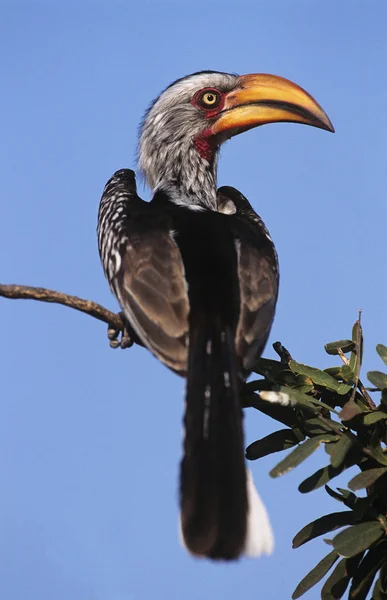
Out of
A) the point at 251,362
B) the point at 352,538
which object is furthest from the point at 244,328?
the point at 352,538

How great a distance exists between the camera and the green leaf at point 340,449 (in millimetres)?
3270

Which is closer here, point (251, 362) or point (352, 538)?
point (352, 538)

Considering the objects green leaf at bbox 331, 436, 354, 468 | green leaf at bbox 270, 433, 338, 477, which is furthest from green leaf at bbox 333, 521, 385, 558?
green leaf at bbox 270, 433, 338, 477

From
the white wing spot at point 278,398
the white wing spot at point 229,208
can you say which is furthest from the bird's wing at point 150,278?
the white wing spot at point 229,208

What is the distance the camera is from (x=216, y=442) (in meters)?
3.31

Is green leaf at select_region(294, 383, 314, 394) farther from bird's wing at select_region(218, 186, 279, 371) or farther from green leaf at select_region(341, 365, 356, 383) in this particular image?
bird's wing at select_region(218, 186, 279, 371)

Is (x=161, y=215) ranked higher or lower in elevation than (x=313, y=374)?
higher

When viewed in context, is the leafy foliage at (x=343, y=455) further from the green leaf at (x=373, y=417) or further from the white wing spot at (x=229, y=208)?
the white wing spot at (x=229, y=208)

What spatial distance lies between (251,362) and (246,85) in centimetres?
304

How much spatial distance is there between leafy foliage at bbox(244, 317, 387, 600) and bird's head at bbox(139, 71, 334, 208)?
2349 millimetres

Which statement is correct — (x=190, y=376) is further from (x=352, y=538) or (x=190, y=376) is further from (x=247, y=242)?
(x=247, y=242)

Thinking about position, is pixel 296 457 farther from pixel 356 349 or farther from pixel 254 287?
pixel 254 287

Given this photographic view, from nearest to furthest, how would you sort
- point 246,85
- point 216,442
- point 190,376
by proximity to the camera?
point 216,442 < point 190,376 < point 246,85

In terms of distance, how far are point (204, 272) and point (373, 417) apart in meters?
1.08
